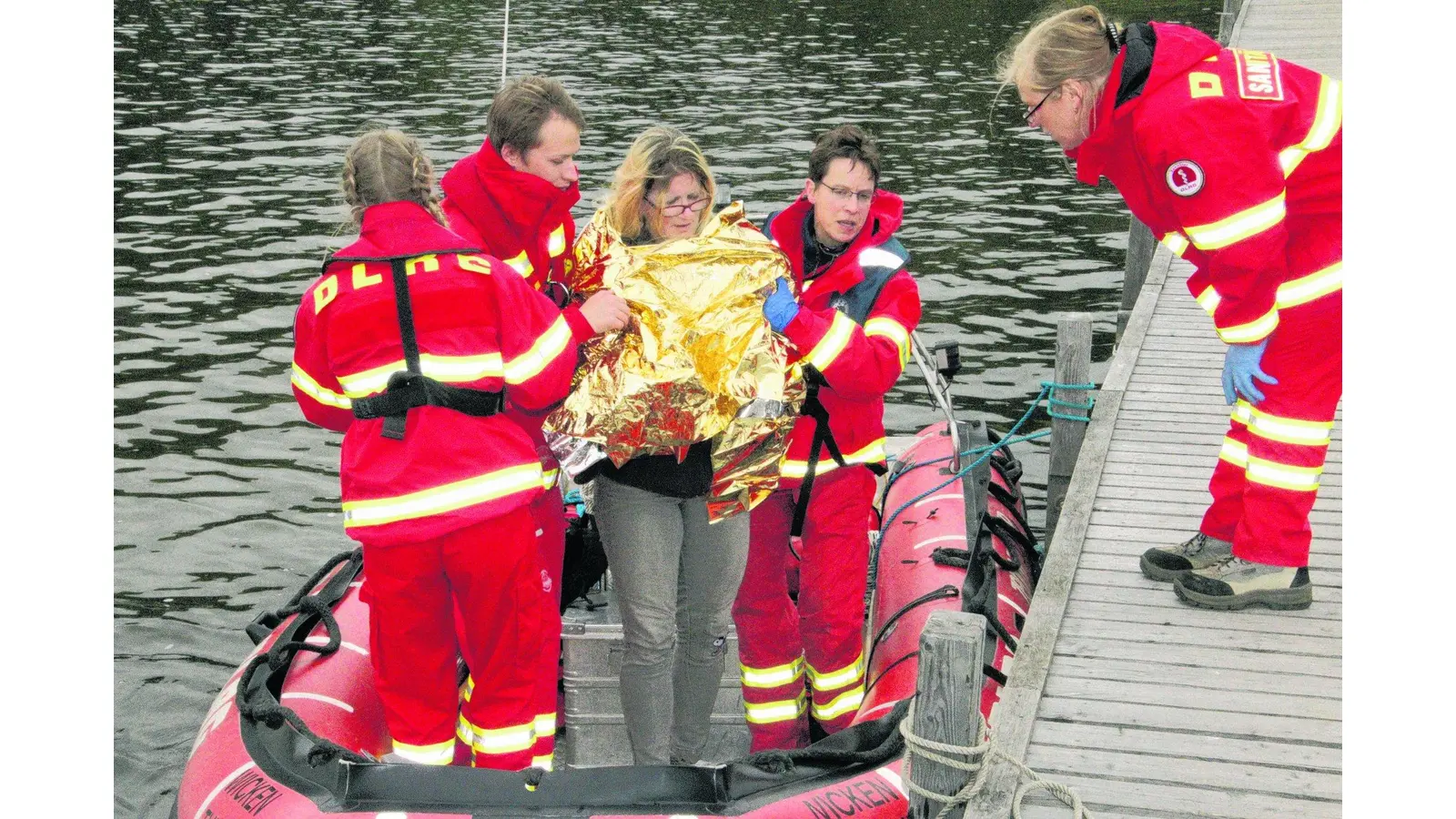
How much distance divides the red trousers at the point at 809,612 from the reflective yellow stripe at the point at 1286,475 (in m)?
0.98

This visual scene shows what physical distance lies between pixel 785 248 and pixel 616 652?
1.26 meters

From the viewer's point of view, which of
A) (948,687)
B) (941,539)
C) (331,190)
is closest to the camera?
(948,687)

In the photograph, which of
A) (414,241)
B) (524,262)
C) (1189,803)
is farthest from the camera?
(524,262)

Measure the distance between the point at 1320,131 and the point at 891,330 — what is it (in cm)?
109

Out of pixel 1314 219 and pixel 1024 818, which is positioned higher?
pixel 1314 219

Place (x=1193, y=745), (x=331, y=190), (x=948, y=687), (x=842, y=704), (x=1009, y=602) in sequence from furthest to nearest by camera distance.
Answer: (x=331, y=190)
(x=1009, y=602)
(x=842, y=704)
(x=1193, y=745)
(x=948, y=687)

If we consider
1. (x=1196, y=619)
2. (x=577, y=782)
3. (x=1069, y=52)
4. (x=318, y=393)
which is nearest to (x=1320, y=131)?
(x=1069, y=52)

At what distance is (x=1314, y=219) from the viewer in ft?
10.6

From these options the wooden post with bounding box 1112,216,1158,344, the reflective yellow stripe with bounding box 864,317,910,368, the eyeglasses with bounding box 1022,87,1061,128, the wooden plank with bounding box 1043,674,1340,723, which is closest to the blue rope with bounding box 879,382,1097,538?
the reflective yellow stripe with bounding box 864,317,910,368

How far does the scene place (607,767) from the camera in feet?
10.6

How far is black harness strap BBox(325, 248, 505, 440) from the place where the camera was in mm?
2959

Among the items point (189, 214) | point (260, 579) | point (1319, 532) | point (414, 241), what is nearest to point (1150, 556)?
point (1319, 532)

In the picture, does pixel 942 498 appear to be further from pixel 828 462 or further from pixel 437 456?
pixel 437 456

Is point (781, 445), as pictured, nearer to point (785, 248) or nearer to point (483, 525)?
point (785, 248)
